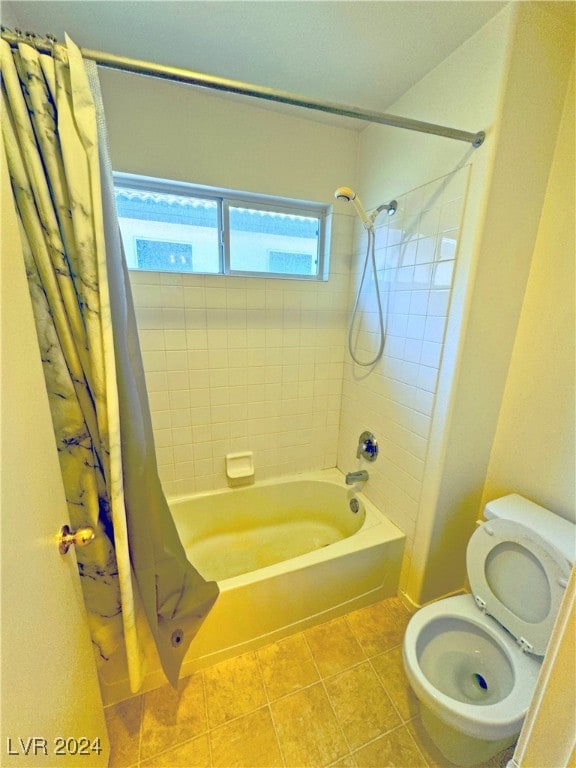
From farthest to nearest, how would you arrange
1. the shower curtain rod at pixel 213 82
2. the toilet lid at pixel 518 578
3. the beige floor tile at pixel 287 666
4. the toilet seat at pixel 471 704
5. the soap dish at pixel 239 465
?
the soap dish at pixel 239 465 < the beige floor tile at pixel 287 666 < the toilet lid at pixel 518 578 < the toilet seat at pixel 471 704 < the shower curtain rod at pixel 213 82

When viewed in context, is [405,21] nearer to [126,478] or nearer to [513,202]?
[513,202]

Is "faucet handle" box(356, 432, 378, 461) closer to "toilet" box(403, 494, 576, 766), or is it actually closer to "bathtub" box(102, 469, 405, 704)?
"bathtub" box(102, 469, 405, 704)

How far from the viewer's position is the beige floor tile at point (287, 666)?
1.23 m

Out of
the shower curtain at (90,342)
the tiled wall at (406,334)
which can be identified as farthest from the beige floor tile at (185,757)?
the tiled wall at (406,334)

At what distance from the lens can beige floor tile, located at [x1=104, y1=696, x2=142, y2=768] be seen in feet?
3.35

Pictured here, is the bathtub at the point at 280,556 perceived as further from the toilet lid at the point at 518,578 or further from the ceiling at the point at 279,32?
the ceiling at the point at 279,32

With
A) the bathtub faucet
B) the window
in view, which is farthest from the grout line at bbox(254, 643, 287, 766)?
the window

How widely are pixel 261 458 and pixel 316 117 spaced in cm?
193

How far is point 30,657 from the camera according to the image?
0.55m

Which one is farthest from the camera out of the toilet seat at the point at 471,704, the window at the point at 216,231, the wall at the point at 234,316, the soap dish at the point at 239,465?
the soap dish at the point at 239,465

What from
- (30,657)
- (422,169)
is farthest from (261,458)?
(422,169)

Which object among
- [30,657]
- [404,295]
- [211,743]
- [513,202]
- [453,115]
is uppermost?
[453,115]

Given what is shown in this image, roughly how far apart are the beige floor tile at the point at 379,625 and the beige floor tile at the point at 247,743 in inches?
20.2

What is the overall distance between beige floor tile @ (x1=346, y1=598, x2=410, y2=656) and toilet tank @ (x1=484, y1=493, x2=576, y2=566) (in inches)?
30.4
